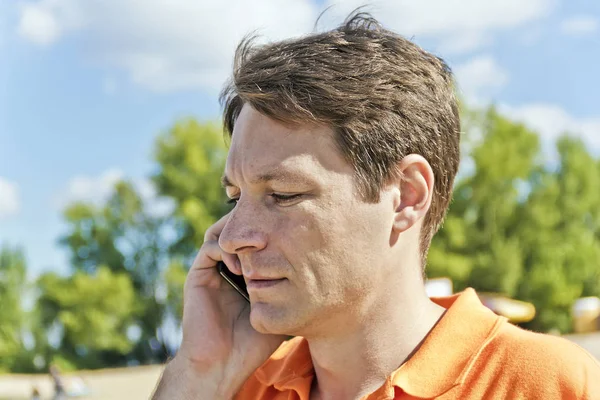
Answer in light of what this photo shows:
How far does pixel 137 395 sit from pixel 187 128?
53.5 ft

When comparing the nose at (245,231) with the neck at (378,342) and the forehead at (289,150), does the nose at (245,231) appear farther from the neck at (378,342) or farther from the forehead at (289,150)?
the neck at (378,342)

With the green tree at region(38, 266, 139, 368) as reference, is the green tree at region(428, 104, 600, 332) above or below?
above

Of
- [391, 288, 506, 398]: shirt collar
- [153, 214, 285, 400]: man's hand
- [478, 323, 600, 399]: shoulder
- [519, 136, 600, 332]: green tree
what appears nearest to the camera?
[478, 323, 600, 399]: shoulder

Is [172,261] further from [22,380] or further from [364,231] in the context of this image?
[364,231]

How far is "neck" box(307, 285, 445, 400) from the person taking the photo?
99.7 inches

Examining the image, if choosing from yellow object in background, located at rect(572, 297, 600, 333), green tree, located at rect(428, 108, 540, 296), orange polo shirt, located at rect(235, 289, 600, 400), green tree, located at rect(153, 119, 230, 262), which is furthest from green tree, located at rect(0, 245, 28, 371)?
orange polo shirt, located at rect(235, 289, 600, 400)

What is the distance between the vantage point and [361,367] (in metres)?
2.57

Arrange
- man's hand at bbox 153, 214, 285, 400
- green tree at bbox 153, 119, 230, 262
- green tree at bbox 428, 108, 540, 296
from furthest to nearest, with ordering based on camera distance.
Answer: green tree at bbox 153, 119, 230, 262 → green tree at bbox 428, 108, 540, 296 → man's hand at bbox 153, 214, 285, 400

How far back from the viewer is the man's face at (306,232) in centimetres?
241

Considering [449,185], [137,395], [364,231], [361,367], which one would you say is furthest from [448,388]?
[137,395]

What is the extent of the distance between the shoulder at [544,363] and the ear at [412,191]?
46 cm

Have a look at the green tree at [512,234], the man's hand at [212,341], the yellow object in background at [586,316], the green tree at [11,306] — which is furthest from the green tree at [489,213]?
the man's hand at [212,341]

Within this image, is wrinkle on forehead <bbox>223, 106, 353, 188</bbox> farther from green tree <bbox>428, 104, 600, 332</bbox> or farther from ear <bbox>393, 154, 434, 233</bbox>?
green tree <bbox>428, 104, 600, 332</bbox>

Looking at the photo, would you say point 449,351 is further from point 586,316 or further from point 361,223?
point 586,316
